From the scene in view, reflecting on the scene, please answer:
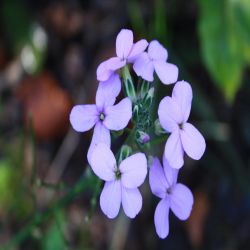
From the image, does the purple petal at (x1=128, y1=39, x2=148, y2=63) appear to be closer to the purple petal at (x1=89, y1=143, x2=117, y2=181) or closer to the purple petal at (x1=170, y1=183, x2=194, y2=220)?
the purple petal at (x1=89, y1=143, x2=117, y2=181)

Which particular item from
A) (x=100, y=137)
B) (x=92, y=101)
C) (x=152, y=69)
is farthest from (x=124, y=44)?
(x=92, y=101)

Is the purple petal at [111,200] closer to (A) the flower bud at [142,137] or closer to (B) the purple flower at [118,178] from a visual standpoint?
(B) the purple flower at [118,178]

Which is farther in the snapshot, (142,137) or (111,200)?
(142,137)

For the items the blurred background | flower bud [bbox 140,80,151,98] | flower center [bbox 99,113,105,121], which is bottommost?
the blurred background

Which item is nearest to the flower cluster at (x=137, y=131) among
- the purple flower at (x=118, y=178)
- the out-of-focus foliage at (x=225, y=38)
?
the purple flower at (x=118, y=178)

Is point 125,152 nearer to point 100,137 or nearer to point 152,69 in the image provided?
point 100,137

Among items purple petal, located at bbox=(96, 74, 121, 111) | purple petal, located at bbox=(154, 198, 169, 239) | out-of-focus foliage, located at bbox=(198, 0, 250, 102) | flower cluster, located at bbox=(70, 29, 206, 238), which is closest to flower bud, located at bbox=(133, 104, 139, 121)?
flower cluster, located at bbox=(70, 29, 206, 238)
